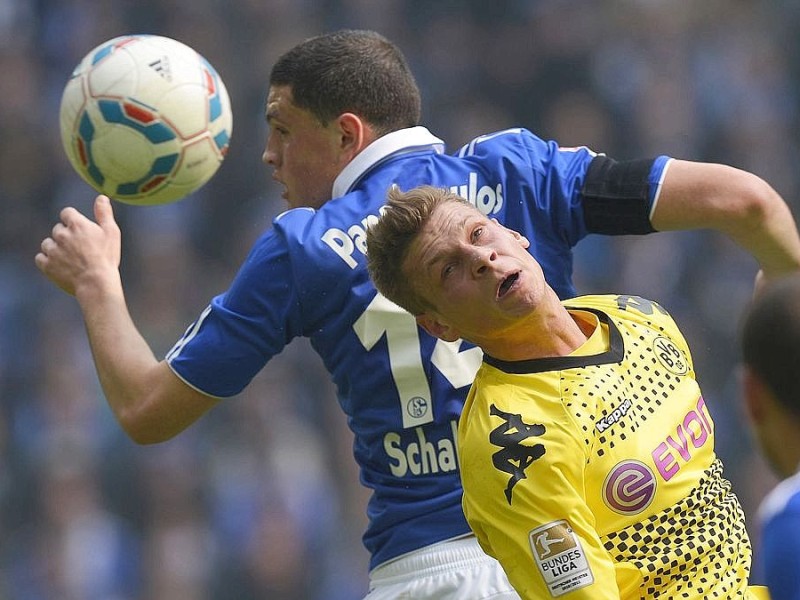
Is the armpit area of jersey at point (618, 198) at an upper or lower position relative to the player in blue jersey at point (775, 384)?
upper

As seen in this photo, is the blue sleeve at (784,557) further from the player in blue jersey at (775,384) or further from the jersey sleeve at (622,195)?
the jersey sleeve at (622,195)

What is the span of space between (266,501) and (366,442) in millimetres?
5325

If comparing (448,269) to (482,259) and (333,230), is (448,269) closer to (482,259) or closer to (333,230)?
(482,259)

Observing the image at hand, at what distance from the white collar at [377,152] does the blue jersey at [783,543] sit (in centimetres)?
178

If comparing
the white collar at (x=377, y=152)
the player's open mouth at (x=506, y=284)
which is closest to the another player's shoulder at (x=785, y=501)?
the player's open mouth at (x=506, y=284)

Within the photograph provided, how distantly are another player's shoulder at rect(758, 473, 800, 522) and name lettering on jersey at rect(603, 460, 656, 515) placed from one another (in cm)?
56

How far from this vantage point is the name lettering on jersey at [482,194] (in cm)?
372

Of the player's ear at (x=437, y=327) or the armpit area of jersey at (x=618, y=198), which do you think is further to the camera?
the armpit area of jersey at (x=618, y=198)

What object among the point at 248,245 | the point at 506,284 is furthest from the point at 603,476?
the point at 248,245

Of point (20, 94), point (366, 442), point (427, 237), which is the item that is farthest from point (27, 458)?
point (427, 237)

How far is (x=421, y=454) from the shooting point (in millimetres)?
3674

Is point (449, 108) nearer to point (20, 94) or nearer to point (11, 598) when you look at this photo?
point (20, 94)

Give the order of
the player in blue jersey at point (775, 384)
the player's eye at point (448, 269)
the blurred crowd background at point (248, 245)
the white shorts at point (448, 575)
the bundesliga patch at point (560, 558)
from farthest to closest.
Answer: the blurred crowd background at point (248, 245)
the white shorts at point (448, 575)
the player's eye at point (448, 269)
the bundesliga patch at point (560, 558)
the player in blue jersey at point (775, 384)

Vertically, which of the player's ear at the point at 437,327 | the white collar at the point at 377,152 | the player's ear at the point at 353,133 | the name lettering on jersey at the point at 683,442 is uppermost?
the player's ear at the point at 353,133
